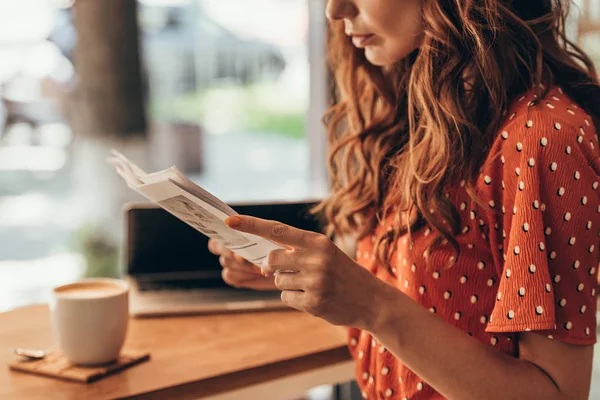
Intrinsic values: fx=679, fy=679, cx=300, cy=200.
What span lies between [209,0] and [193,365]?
2246mm

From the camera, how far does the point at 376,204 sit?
48.7 inches

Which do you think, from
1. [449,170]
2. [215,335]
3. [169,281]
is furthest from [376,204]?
[169,281]

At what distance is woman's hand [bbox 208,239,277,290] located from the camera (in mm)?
1221

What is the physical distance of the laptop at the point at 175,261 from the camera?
5.01 feet

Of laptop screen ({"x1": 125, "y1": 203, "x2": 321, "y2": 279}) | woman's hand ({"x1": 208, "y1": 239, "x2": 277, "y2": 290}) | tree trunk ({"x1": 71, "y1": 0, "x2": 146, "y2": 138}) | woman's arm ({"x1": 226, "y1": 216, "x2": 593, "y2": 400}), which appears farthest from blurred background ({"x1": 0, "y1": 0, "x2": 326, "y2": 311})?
woman's arm ({"x1": 226, "y1": 216, "x2": 593, "y2": 400})

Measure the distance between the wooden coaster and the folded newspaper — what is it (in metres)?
0.35

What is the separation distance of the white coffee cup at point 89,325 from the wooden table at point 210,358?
49 mm

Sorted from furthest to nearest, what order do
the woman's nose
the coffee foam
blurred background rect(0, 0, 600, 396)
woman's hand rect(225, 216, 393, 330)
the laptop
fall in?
blurred background rect(0, 0, 600, 396)
the laptop
the coffee foam
the woman's nose
woman's hand rect(225, 216, 393, 330)

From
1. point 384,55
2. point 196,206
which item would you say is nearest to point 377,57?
point 384,55

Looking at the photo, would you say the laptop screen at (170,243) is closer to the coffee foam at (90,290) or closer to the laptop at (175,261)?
the laptop at (175,261)

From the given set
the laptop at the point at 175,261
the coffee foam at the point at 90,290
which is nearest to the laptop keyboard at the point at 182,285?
the laptop at the point at 175,261

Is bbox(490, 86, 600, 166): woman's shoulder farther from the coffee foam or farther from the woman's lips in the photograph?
the coffee foam

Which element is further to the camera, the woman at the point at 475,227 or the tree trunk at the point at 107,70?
the tree trunk at the point at 107,70

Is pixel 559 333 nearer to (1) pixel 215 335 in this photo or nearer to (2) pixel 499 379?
(2) pixel 499 379
